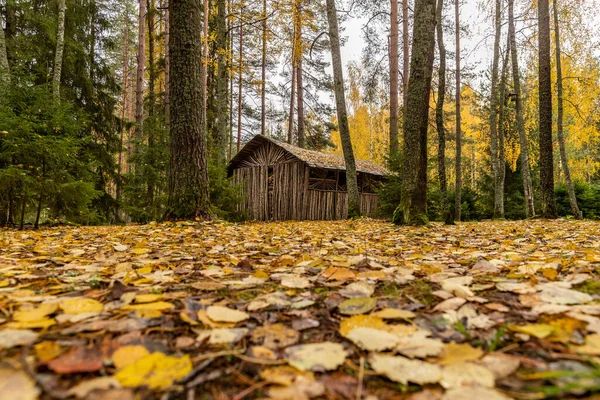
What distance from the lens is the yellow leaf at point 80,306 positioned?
33.7 inches

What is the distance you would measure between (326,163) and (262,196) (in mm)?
2919

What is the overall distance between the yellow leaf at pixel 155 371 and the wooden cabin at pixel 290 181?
10325mm

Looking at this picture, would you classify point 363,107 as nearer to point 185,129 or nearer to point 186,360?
point 185,129

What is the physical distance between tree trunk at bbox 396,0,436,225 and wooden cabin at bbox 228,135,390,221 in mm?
6405

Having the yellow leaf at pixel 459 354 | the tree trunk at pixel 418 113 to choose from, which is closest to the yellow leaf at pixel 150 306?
the yellow leaf at pixel 459 354

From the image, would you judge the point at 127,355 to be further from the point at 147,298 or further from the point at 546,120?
the point at 546,120

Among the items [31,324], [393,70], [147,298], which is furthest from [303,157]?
[31,324]

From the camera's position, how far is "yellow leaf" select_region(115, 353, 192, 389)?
0.52 meters

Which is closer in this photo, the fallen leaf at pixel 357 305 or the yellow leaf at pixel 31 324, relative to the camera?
the yellow leaf at pixel 31 324

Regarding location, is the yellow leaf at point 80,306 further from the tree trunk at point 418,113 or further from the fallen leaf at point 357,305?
the tree trunk at point 418,113

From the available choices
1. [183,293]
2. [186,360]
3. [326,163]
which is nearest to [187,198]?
[183,293]

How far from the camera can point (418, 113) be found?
4.52 m

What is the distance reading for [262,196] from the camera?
1252 cm

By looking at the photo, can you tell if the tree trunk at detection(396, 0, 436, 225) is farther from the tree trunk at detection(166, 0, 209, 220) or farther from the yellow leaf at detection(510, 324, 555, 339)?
the yellow leaf at detection(510, 324, 555, 339)
